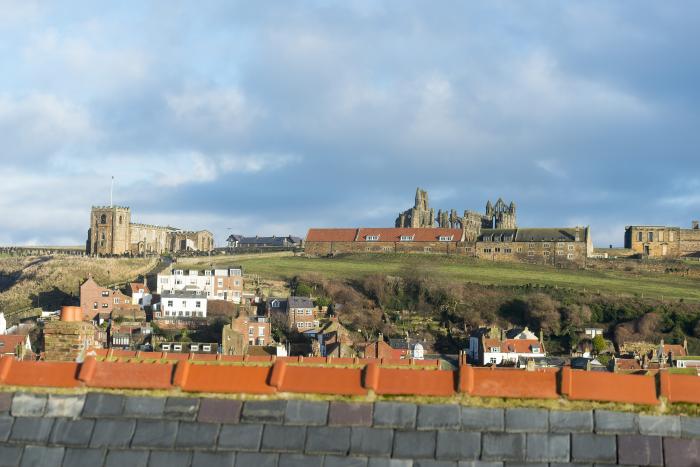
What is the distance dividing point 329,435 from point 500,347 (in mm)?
59145

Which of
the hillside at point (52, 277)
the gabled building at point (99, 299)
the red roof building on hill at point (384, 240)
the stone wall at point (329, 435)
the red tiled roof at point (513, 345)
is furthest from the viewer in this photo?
the red roof building on hill at point (384, 240)

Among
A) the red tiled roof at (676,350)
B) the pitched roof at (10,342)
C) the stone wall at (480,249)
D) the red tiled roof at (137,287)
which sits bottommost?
the red tiled roof at (676,350)

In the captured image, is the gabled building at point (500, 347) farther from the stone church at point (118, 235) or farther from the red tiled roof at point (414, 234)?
the stone church at point (118, 235)

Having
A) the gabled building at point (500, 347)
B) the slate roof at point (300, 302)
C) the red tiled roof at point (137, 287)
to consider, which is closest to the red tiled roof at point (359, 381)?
the gabled building at point (500, 347)

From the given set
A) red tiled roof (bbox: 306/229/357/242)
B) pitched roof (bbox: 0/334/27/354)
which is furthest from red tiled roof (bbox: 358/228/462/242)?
pitched roof (bbox: 0/334/27/354)

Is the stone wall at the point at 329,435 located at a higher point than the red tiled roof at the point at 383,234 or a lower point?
lower

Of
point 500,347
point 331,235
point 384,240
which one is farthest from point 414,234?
point 500,347

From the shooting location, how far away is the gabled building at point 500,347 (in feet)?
205

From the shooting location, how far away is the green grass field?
93.4 metres

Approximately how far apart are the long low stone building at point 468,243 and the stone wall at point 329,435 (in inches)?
4226

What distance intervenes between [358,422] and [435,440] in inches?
22.5

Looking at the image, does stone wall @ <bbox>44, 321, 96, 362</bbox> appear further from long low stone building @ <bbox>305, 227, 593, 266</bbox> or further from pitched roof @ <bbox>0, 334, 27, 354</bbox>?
long low stone building @ <bbox>305, 227, 593, 266</bbox>

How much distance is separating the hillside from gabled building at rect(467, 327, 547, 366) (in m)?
40.1

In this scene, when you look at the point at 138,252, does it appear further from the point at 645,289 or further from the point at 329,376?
the point at 329,376
